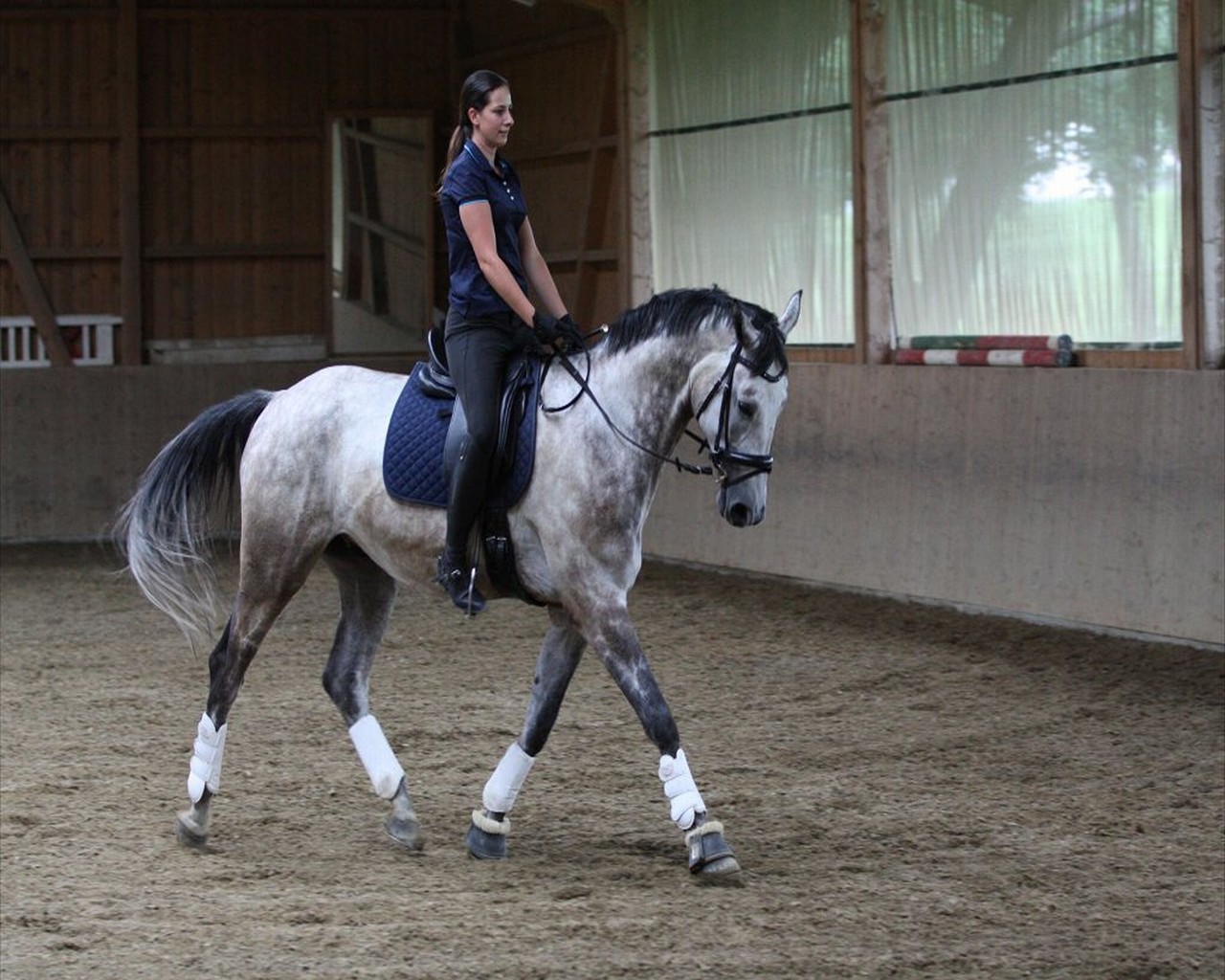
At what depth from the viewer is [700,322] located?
5402mm

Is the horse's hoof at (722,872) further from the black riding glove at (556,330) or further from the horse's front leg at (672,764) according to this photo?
the black riding glove at (556,330)

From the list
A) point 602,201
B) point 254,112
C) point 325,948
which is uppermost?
point 254,112

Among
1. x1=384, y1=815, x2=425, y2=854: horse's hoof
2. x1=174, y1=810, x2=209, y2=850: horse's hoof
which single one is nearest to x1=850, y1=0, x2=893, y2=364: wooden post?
x1=384, y1=815, x2=425, y2=854: horse's hoof

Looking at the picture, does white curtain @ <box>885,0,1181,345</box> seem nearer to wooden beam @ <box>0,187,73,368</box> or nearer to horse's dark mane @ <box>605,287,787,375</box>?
horse's dark mane @ <box>605,287,787,375</box>

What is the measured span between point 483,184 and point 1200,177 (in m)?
4.38

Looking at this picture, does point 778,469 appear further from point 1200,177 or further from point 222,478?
point 222,478

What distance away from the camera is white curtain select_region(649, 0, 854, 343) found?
11344 millimetres

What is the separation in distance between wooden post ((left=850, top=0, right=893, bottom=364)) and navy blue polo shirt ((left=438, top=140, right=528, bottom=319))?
551cm

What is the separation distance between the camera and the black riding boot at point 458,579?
5578 mm

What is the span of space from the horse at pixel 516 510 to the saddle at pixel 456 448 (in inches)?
1.6

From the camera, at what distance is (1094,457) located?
8992mm

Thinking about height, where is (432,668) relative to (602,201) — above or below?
below

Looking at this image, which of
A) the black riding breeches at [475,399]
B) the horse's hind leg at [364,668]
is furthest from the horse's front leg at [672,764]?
the horse's hind leg at [364,668]

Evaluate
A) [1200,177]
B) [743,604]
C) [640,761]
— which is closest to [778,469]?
[743,604]
